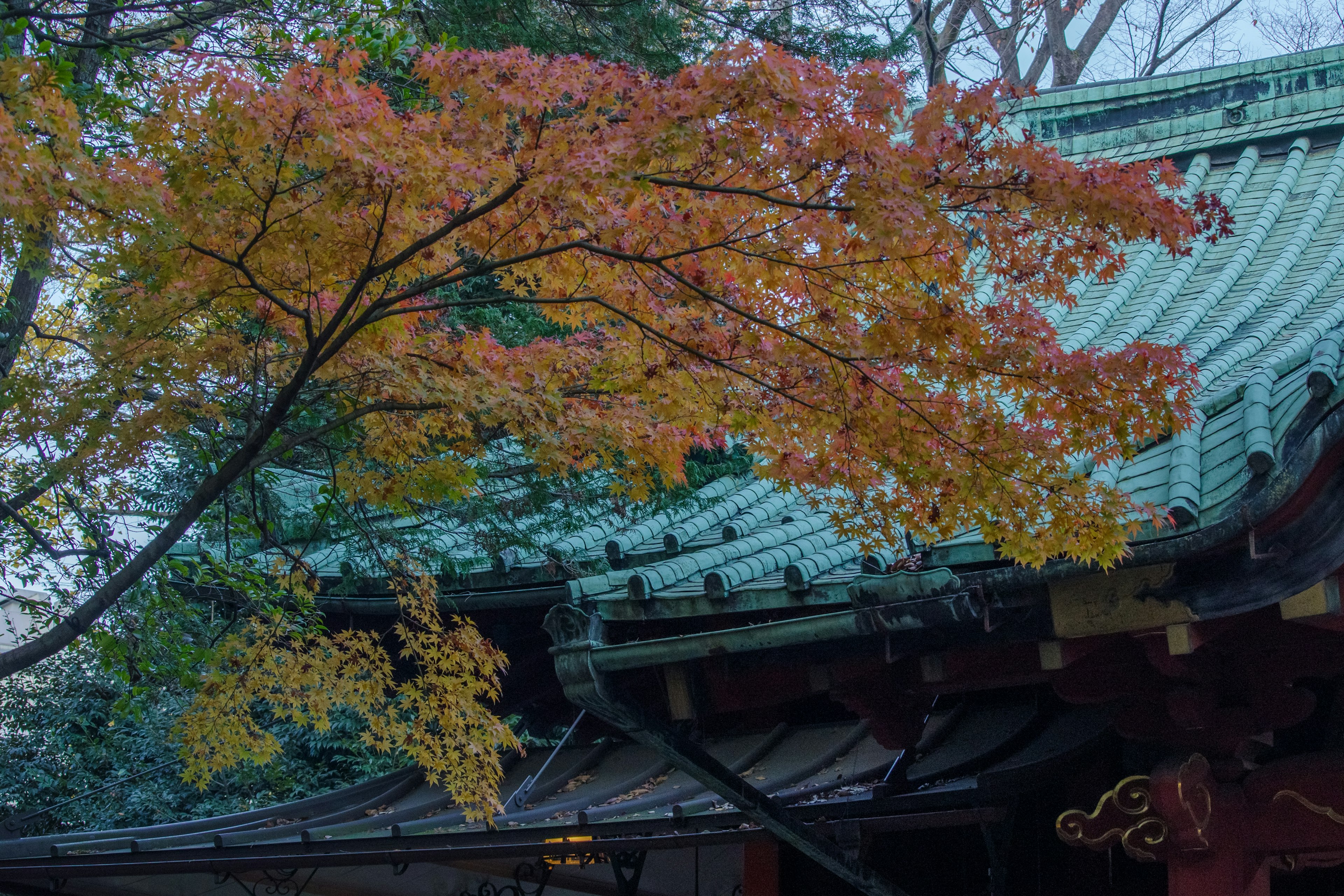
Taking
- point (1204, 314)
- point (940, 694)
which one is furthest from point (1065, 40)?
point (940, 694)

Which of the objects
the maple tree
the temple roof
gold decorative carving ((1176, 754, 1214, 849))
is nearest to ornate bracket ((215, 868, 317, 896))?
the temple roof

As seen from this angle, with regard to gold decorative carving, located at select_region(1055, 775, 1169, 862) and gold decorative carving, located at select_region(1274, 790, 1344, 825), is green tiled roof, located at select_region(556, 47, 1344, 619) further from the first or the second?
gold decorative carving, located at select_region(1274, 790, 1344, 825)

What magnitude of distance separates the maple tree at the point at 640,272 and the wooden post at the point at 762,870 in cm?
175

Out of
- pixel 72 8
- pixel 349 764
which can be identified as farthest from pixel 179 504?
pixel 349 764

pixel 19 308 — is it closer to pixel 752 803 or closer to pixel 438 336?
pixel 438 336

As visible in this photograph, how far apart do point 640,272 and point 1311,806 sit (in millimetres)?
3325

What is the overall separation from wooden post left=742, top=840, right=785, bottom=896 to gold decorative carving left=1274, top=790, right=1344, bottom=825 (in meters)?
2.20

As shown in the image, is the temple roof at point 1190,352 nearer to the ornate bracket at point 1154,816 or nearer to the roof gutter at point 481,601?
the roof gutter at point 481,601

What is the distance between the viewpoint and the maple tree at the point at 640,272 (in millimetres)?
3598

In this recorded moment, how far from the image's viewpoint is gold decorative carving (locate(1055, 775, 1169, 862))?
4.33m

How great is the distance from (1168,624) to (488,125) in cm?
281

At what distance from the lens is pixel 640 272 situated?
14.8 ft

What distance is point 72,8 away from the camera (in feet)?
32.2

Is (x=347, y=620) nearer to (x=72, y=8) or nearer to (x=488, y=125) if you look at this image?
(x=488, y=125)
